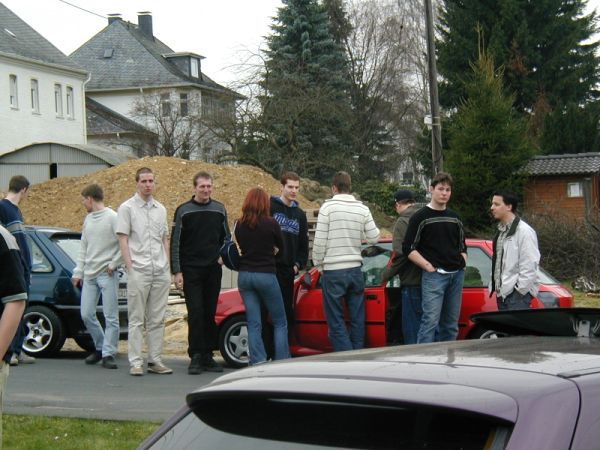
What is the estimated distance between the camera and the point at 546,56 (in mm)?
46719

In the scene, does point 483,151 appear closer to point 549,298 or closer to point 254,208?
point 549,298

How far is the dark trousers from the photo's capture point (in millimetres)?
10672

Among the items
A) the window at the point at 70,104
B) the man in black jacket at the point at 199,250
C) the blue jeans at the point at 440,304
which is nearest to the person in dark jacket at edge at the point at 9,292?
the man in black jacket at the point at 199,250

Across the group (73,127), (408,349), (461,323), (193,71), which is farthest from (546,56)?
(408,349)

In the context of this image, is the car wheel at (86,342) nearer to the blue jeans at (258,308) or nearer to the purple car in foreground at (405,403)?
the blue jeans at (258,308)

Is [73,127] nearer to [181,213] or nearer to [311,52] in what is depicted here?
[311,52]

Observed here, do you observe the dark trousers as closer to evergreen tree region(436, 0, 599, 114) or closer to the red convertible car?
the red convertible car

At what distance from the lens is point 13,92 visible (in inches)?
2174

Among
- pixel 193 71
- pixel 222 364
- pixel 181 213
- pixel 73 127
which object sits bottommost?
pixel 222 364

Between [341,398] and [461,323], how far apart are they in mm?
8282

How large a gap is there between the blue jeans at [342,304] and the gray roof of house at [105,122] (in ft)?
173

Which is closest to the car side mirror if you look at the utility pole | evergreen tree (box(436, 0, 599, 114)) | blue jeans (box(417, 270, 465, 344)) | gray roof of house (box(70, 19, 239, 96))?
blue jeans (box(417, 270, 465, 344))

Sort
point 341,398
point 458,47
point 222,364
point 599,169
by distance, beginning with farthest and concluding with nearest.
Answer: point 458,47
point 599,169
point 222,364
point 341,398

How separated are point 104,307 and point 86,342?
5.80 feet
